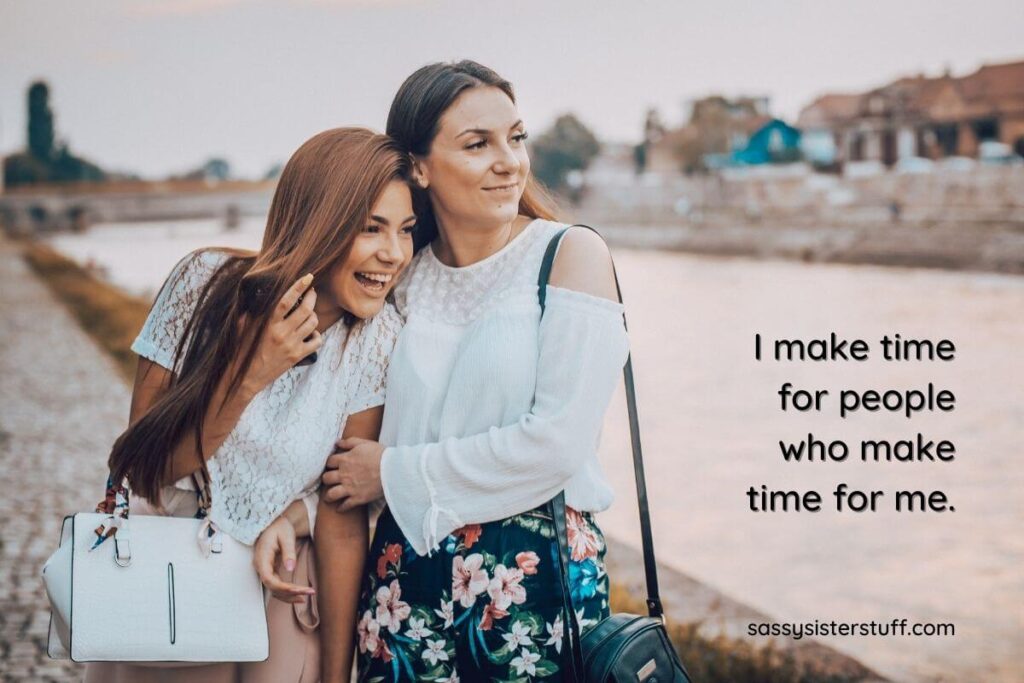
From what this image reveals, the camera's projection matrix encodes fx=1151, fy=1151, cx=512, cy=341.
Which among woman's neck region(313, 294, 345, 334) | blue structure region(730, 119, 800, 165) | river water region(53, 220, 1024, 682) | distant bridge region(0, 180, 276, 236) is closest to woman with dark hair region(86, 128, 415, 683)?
woman's neck region(313, 294, 345, 334)

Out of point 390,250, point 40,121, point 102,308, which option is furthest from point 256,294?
point 40,121

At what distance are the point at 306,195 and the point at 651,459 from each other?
9306 millimetres

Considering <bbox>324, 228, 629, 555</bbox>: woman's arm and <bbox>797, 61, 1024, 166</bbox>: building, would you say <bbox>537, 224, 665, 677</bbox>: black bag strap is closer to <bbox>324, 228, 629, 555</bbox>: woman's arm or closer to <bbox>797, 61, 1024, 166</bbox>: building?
<bbox>324, 228, 629, 555</bbox>: woman's arm

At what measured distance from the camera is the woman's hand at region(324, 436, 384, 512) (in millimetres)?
2021

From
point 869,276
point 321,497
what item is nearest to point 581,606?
point 321,497

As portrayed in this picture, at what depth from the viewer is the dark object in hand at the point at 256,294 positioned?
203 cm

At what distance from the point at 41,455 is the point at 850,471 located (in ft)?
22.8

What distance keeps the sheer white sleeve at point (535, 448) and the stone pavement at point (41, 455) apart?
2391mm

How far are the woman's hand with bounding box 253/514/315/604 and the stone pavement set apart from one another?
2.13 metres

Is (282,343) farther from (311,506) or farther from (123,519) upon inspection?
(123,519)

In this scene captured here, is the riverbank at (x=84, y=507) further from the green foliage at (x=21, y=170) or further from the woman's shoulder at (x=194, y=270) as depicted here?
the green foliage at (x=21, y=170)

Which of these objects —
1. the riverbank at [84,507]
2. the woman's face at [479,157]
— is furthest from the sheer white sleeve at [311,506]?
the riverbank at [84,507]

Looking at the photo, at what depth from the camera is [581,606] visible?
78.0 inches

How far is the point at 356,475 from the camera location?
6.65 ft
